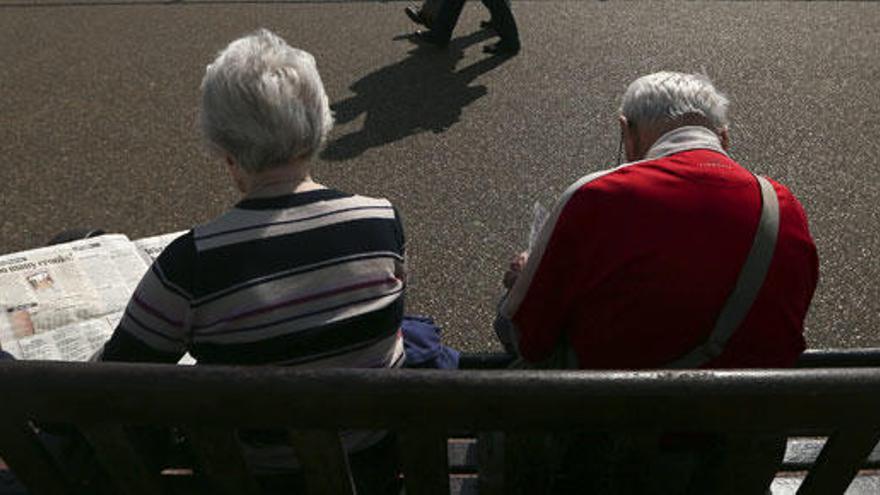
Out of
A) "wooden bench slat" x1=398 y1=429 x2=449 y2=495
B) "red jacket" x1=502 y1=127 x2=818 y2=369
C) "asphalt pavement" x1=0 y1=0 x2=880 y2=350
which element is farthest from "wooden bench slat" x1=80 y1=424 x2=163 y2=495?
"asphalt pavement" x1=0 y1=0 x2=880 y2=350

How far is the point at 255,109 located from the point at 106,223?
231 centimetres

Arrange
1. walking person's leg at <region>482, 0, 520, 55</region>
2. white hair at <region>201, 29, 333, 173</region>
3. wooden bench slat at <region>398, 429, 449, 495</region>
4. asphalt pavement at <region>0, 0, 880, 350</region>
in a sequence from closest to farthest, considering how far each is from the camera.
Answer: wooden bench slat at <region>398, 429, 449, 495</region>
white hair at <region>201, 29, 333, 173</region>
asphalt pavement at <region>0, 0, 880, 350</region>
walking person's leg at <region>482, 0, 520, 55</region>

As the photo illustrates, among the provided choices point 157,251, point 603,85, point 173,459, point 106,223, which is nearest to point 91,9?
point 106,223

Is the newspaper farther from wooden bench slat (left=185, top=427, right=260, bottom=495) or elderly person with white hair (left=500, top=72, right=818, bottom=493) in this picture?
elderly person with white hair (left=500, top=72, right=818, bottom=493)

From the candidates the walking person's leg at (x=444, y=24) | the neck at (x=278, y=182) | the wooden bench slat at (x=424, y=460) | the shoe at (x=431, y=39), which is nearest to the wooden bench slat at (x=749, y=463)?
the wooden bench slat at (x=424, y=460)

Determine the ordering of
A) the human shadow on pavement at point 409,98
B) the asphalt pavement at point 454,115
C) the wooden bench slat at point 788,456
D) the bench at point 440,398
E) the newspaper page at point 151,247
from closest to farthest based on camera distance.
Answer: the bench at point 440,398 → the wooden bench slat at point 788,456 → the newspaper page at point 151,247 → the asphalt pavement at point 454,115 → the human shadow on pavement at point 409,98

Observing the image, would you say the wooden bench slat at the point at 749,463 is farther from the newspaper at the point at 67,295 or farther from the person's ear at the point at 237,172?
the newspaper at the point at 67,295

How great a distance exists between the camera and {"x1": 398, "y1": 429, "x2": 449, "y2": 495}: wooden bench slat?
1.28 meters

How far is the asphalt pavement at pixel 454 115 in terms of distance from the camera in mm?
3475

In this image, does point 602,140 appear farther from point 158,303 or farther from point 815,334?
point 158,303

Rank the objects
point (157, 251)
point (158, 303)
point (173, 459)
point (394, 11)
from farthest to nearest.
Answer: point (394, 11), point (157, 251), point (173, 459), point (158, 303)

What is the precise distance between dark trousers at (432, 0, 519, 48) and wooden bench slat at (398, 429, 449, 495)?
3.98 metres

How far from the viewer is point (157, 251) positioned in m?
2.45

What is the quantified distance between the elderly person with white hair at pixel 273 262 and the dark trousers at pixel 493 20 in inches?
135
